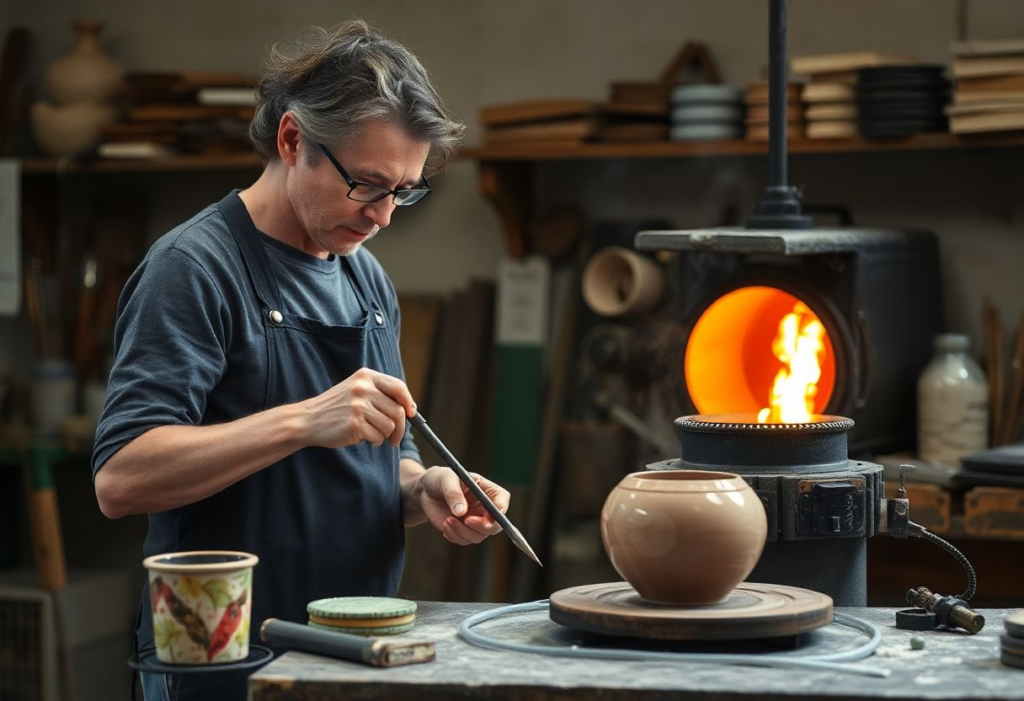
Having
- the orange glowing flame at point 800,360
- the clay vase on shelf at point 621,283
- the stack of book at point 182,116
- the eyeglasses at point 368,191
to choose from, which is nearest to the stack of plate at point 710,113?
the clay vase on shelf at point 621,283

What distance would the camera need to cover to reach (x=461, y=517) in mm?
2400

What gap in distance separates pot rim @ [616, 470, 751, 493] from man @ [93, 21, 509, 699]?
380 millimetres

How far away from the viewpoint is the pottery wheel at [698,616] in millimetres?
1827

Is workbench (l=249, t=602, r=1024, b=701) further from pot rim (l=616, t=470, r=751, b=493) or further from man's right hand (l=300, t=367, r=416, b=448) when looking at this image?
man's right hand (l=300, t=367, r=416, b=448)

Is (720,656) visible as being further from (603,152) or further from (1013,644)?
(603,152)

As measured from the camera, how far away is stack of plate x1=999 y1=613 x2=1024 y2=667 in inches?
69.8

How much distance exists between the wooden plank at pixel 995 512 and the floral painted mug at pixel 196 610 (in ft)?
7.20

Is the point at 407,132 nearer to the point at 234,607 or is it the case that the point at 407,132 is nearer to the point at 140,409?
the point at 140,409

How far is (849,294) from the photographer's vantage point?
3367 mm

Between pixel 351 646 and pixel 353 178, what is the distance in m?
0.89

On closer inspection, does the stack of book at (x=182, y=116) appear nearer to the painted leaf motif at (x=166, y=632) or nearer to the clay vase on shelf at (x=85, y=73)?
the clay vase on shelf at (x=85, y=73)

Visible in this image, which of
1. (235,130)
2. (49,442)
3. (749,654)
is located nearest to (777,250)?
(749,654)

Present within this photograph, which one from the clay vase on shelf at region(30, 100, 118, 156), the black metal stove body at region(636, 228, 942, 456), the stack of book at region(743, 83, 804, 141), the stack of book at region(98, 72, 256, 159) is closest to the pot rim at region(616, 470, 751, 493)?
the black metal stove body at region(636, 228, 942, 456)

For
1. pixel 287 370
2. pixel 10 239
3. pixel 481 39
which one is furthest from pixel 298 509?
pixel 10 239
